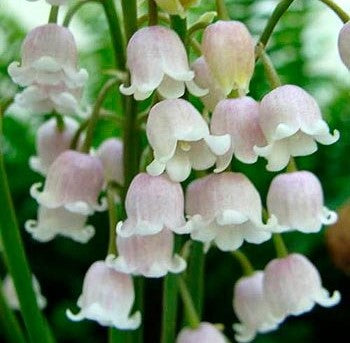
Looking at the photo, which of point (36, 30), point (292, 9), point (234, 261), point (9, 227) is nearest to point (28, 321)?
point (9, 227)

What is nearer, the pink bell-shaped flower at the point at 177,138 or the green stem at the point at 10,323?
the pink bell-shaped flower at the point at 177,138

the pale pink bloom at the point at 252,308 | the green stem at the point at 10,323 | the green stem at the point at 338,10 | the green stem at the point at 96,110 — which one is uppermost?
the green stem at the point at 338,10

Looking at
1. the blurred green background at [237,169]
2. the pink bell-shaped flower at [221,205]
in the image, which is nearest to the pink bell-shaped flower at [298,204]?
the pink bell-shaped flower at [221,205]

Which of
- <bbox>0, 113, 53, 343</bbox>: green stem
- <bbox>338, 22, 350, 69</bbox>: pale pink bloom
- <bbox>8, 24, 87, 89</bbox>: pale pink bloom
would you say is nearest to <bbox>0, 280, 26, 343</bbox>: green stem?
<bbox>0, 113, 53, 343</bbox>: green stem

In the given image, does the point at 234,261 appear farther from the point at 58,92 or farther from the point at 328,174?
the point at 58,92

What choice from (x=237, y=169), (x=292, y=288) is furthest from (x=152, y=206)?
(x=237, y=169)

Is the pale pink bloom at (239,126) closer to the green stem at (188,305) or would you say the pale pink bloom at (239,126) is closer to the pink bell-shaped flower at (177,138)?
the pink bell-shaped flower at (177,138)

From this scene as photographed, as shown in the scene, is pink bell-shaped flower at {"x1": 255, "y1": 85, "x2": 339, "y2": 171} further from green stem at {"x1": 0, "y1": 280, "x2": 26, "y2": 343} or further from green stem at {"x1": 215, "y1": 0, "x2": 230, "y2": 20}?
green stem at {"x1": 0, "y1": 280, "x2": 26, "y2": 343}
